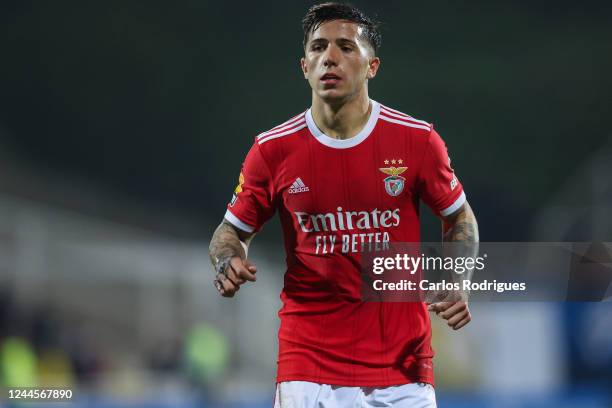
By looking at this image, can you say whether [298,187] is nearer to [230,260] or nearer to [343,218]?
Result: [343,218]

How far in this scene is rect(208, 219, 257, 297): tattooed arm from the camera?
240cm

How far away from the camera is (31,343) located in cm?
654

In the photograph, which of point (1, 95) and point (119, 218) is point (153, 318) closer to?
point (119, 218)

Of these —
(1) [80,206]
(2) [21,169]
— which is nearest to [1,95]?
(2) [21,169]

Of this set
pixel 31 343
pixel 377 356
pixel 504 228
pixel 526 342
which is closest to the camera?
pixel 377 356

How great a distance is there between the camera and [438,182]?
272cm

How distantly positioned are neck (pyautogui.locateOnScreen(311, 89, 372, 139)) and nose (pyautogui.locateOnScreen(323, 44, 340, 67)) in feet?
0.39

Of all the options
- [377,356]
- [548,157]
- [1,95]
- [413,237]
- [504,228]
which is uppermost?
[1,95]

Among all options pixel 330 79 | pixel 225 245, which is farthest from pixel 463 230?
pixel 225 245

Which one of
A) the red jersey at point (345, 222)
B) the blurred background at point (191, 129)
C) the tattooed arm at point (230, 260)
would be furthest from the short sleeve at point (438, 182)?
the blurred background at point (191, 129)

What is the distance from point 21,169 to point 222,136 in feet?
5.72

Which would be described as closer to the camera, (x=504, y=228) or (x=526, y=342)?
(x=526, y=342)

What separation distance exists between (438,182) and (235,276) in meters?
0.75

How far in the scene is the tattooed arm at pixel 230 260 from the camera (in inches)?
94.4
